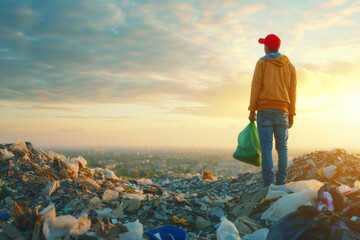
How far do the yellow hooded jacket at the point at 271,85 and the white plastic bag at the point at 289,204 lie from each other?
1455 mm

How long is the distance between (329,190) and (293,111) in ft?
5.64

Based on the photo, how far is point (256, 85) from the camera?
159 inches

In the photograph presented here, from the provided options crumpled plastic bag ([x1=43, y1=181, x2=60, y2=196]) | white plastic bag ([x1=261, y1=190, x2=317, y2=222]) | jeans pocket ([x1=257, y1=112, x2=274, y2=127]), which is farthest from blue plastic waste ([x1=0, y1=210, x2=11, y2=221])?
jeans pocket ([x1=257, y1=112, x2=274, y2=127])

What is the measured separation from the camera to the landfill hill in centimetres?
225

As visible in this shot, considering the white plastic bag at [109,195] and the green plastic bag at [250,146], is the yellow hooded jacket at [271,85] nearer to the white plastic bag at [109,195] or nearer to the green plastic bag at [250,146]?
the green plastic bag at [250,146]

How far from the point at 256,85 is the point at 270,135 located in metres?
0.79

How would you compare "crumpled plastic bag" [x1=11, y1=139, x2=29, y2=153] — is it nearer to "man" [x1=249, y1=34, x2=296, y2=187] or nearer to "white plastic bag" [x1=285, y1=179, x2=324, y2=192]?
"man" [x1=249, y1=34, x2=296, y2=187]

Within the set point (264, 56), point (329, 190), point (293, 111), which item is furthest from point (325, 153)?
point (329, 190)

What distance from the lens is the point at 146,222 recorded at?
3330mm

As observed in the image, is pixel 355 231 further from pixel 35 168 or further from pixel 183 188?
pixel 183 188

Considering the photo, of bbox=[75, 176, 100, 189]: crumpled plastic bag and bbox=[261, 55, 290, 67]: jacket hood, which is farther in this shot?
bbox=[75, 176, 100, 189]: crumpled plastic bag

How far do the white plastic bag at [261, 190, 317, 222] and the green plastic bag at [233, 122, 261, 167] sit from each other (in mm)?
1430

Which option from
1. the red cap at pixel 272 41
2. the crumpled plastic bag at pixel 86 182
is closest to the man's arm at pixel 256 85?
the red cap at pixel 272 41

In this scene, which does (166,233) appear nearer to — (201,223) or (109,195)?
(201,223)
